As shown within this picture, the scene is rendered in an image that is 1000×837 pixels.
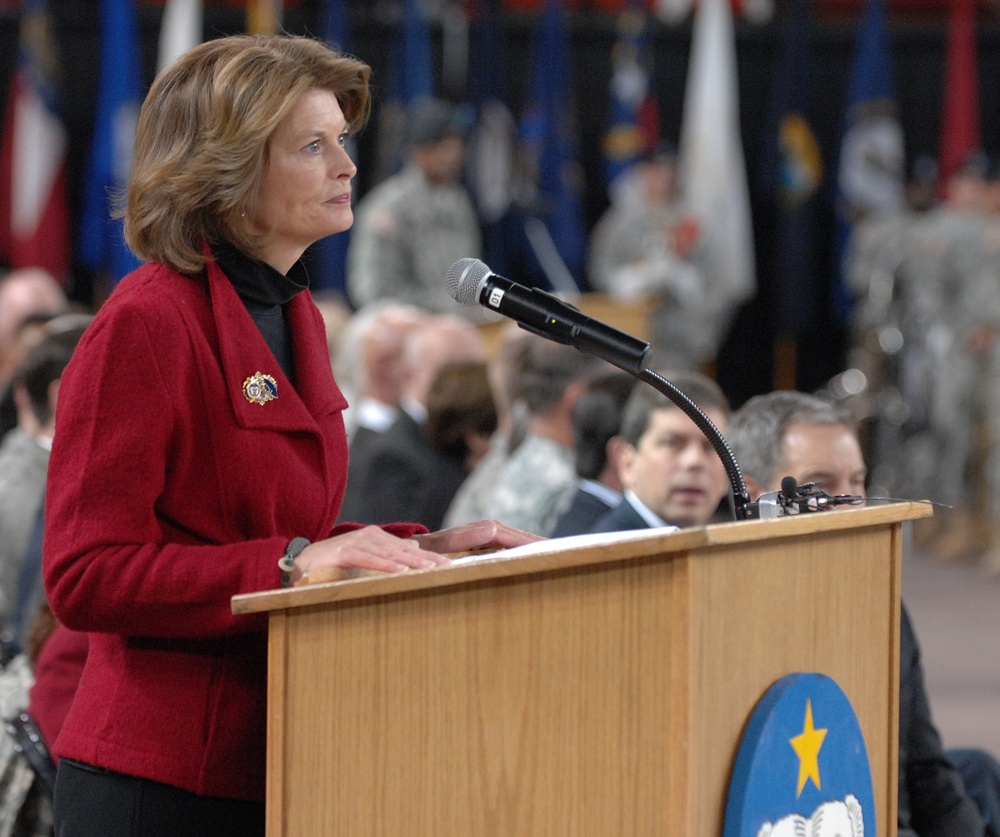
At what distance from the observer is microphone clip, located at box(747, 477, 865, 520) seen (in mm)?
1596

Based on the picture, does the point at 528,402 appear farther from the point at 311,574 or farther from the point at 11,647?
the point at 311,574

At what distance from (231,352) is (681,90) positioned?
29.2 feet

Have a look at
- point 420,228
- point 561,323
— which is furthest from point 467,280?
point 420,228

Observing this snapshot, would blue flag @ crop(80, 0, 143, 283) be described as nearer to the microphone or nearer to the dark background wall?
the dark background wall

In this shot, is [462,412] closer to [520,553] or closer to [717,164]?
[520,553]

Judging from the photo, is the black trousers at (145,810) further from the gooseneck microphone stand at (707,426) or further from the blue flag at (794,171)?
the blue flag at (794,171)

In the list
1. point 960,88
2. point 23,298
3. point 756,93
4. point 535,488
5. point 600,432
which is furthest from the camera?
point 756,93

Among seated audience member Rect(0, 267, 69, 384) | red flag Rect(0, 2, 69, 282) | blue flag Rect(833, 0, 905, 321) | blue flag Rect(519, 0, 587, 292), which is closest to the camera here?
seated audience member Rect(0, 267, 69, 384)

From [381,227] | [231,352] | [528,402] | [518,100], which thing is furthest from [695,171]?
[231,352]

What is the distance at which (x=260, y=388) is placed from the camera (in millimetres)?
1580

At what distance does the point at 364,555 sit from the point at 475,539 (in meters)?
0.27

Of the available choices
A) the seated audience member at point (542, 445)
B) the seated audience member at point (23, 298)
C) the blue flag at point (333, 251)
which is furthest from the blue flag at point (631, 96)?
the seated audience member at point (542, 445)

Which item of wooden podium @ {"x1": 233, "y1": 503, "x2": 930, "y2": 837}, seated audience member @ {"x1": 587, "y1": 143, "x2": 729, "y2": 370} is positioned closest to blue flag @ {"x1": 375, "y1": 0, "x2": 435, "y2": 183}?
seated audience member @ {"x1": 587, "y1": 143, "x2": 729, "y2": 370}

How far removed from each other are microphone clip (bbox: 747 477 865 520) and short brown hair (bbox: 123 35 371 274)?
1.89 feet
